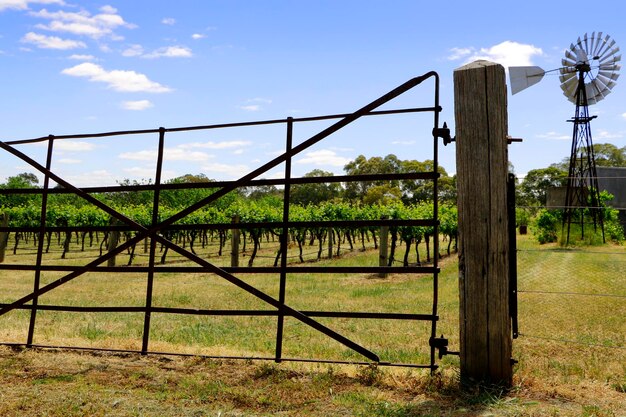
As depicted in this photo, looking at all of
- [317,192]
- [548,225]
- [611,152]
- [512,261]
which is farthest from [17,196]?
[611,152]

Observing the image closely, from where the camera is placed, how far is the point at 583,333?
8406 millimetres

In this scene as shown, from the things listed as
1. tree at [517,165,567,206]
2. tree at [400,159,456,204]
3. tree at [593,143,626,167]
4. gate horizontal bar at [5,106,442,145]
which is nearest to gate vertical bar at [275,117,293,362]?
gate horizontal bar at [5,106,442,145]

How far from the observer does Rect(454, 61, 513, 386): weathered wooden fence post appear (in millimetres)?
4359

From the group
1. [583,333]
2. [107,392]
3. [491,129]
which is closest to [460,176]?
[491,129]

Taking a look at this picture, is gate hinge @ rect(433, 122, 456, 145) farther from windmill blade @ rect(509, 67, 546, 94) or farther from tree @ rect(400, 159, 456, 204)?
tree @ rect(400, 159, 456, 204)

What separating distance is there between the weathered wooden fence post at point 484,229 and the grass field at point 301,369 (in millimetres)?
266

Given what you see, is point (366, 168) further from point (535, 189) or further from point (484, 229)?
point (484, 229)

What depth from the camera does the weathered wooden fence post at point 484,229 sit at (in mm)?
4359

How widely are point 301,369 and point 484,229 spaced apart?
6.69 ft

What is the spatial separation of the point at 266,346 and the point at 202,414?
8.77 feet

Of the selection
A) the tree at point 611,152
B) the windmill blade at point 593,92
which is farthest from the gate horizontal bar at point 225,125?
the tree at point 611,152

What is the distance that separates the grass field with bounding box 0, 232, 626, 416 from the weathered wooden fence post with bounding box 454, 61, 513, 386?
0.87ft

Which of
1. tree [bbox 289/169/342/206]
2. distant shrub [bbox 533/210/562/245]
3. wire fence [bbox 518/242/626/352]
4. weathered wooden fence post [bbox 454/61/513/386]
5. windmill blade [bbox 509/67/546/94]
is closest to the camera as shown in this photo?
weathered wooden fence post [bbox 454/61/513/386]

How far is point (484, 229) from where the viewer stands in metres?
4.39
